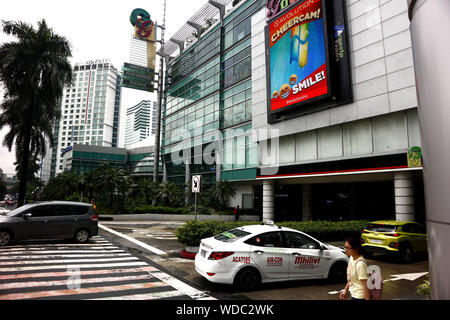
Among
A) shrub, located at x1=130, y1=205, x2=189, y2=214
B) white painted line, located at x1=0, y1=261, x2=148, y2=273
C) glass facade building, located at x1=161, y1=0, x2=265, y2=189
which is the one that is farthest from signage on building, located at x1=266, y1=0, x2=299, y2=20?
white painted line, located at x1=0, y1=261, x2=148, y2=273

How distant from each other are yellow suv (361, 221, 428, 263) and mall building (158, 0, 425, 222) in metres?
5.34

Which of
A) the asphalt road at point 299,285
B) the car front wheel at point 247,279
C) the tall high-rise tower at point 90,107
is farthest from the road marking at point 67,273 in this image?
the tall high-rise tower at point 90,107

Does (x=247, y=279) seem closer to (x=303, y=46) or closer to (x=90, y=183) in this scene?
(x=303, y=46)

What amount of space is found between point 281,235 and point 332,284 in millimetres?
1990

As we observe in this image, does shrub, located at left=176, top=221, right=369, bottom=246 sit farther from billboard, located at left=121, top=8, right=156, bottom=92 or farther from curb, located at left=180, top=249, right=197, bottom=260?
billboard, located at left=121, top=8, right=156, bottom=92

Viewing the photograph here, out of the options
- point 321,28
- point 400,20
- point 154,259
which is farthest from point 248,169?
point 154,259

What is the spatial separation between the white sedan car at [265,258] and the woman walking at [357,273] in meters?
3.39

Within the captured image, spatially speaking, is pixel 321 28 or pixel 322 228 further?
pixel 321 28

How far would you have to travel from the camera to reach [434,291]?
3.78 meters

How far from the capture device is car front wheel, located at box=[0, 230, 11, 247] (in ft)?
36.5

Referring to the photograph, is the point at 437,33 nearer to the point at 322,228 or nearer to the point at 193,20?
the point at 322,228
